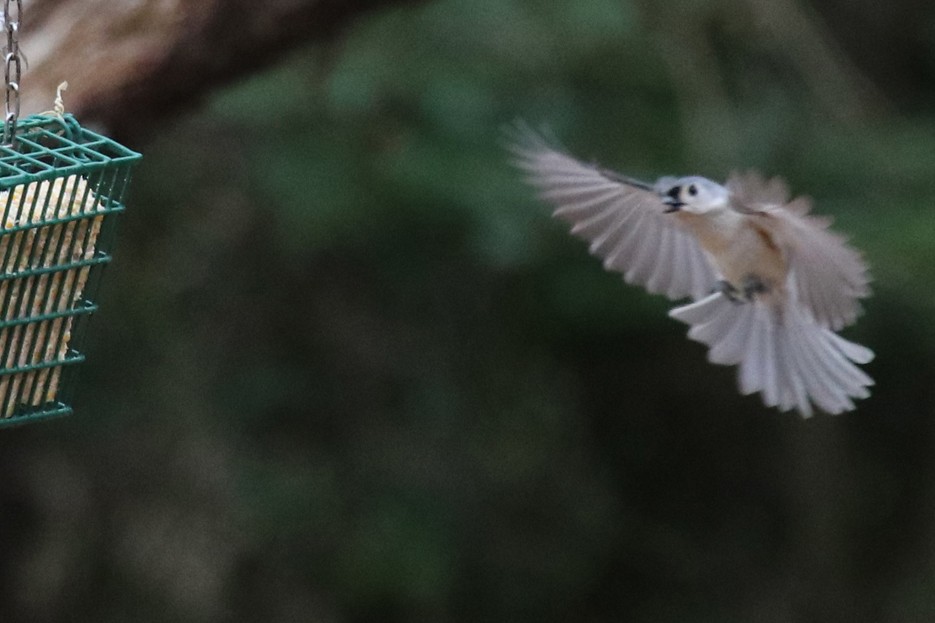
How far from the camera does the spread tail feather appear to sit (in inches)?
152

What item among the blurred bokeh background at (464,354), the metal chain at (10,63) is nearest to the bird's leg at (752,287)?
the blurred bokeh background at (464,354)

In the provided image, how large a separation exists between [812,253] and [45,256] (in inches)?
71.0

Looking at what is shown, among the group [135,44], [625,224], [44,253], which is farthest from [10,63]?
[625,224]

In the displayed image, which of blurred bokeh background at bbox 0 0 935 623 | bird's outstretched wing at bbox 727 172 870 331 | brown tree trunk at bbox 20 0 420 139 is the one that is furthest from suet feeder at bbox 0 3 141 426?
blurred bokeh background at bbox 0 0 935 623

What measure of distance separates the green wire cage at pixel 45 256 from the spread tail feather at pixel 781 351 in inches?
58.7

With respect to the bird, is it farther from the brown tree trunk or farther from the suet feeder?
the suet feeder

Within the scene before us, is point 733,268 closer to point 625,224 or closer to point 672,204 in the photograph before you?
point 625,224

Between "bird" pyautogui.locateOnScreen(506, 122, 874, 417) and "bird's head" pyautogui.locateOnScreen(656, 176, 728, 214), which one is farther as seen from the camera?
"bird" pyautogui.locateOnScreen(506, 122, 874, 417)

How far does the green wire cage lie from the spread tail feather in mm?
1490

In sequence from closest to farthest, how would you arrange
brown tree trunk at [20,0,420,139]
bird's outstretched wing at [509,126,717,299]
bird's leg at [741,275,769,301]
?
bird's outstretched wing at [509,126,717,299] < brown tree trunk at [20,0,420,139] < bird's leg at [741,275,769,301]

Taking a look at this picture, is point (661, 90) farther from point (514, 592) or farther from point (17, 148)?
point (17, 148)

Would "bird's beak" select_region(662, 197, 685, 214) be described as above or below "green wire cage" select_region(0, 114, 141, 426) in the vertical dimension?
above

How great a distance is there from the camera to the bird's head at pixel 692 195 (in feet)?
11.4

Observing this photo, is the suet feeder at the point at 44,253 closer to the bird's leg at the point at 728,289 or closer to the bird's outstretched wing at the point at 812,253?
the bird's outstretched wing at the point at 812,253
